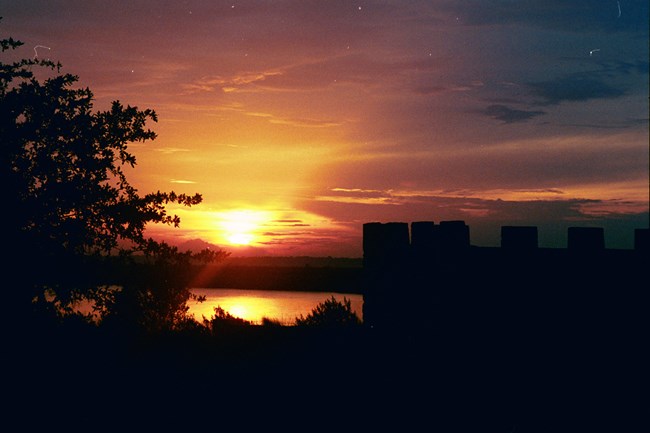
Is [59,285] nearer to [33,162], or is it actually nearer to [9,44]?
[33,162]

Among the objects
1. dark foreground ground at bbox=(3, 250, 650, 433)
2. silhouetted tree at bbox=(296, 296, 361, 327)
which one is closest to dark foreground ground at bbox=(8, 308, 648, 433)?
dark foreground ground at bbox=(3, 250, 650, 433)

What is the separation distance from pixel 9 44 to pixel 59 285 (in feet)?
15.0

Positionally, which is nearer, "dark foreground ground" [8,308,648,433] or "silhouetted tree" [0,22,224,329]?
"dark foreground ground" [8,308,648,433]

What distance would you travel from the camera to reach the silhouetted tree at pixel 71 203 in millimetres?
12852

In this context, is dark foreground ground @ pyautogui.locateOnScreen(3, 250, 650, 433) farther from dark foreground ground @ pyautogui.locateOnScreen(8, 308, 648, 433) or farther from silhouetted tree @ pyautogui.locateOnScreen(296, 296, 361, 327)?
silhouetted tree @ pyautogui.locateOnScreen(296, 296, 361, 327)

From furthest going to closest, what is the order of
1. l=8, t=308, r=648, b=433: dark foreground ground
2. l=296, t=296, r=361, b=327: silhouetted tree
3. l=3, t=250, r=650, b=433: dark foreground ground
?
l=296, t=296, r=361, b=327: silhouetted tree → l=8, t=308, r=648, b=433: dark foreground ground → l=3, t=250, r=650, b=433: dark foreground ground

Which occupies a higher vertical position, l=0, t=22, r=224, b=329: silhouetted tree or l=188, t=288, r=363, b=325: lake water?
l=0, t=22, r=224, b=329: silhouetted tree

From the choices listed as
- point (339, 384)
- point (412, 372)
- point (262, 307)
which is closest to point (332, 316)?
point (339, 384)

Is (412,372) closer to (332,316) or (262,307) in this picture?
(332,316)

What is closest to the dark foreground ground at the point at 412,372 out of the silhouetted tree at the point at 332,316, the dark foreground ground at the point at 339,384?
the dark foreground ground at the point at 339,384

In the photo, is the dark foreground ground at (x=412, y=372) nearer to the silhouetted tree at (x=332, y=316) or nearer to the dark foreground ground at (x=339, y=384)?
the dark foreground ground at (x=339, y=384)

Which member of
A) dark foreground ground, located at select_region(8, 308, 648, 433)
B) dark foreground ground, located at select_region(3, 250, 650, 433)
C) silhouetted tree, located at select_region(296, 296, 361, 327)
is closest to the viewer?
dark foreground ground, located at select_region(3, 250, 650, 433)

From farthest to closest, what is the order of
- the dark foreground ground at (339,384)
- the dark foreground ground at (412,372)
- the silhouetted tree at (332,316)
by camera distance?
the silhouetted tree at (332,316) < the dark foreground ground at (339,384) < the dark foreground ground at (412,372)

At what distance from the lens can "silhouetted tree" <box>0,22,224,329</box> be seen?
12.9 m
